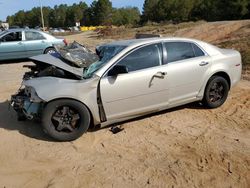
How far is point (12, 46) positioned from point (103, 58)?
994cm

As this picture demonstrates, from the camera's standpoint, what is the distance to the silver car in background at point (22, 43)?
A: 1531cm

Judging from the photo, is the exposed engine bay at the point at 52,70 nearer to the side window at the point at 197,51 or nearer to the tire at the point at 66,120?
the tire at the point at 66,120

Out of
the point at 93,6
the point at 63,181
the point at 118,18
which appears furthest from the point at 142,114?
the point at 118,18

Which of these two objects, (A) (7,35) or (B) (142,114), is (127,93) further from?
(A) (7,35)

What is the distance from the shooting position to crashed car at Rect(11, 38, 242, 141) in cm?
579

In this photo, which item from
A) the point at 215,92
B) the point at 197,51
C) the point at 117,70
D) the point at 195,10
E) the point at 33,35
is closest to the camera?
the point at 117,70

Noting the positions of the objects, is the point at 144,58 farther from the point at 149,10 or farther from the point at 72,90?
the point at 149,10

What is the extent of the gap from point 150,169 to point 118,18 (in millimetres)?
119689

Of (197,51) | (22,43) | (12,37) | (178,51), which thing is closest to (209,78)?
(197,51)

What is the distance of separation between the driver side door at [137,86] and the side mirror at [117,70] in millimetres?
62

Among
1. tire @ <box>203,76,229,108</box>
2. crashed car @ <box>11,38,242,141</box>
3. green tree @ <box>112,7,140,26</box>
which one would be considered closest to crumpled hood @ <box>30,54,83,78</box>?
crashed car @ <box>11,38,242,141</box>

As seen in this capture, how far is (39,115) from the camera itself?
19.4 feet

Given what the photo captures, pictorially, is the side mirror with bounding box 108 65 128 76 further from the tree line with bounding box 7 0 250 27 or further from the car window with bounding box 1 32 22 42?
the tree line with bounding box 7 0 250 27

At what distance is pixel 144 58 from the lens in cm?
631
